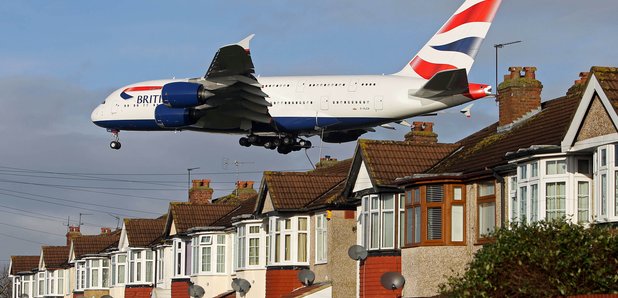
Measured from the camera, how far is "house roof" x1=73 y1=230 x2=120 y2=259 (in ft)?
279

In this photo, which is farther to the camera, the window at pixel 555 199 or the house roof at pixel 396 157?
the house roof at pixel 396 157

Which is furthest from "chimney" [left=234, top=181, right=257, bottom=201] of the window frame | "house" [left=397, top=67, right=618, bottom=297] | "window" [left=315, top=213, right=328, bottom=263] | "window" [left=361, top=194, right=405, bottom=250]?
the window frame

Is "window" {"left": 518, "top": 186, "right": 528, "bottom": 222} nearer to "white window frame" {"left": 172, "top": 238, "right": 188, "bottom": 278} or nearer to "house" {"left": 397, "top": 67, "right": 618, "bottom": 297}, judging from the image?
"house" {"left": 397, "top": 67, "right": 618, "bottom": 297}

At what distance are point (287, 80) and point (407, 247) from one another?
2648 cm

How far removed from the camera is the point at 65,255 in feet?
313

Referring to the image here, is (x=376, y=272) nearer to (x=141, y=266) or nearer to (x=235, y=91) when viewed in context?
(x=235, y=91)

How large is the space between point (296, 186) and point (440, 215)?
47.0ft

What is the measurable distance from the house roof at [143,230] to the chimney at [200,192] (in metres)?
2.37

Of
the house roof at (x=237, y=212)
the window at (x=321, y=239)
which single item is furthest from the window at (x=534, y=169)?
the house roof at (x=237, y=212)

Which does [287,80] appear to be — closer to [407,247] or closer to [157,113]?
[157,113]

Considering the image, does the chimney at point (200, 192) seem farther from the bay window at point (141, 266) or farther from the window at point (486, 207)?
the window at point (486, 207)

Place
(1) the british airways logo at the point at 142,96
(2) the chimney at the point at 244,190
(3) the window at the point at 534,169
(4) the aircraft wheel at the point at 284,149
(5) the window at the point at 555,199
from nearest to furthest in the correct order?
(5) the window at the point at 555,199, (3) the window at the point at 534,169, (4) the aircraft wheel at the point at 284,149, (1) the british airways logo at the point at 142,96, (2) the chimney at the point at 244,190

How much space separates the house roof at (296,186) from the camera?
5066 cm

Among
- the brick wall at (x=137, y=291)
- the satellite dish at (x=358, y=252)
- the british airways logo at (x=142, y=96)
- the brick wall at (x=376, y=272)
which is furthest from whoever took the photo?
the brick wall at (x=137, y=291)
